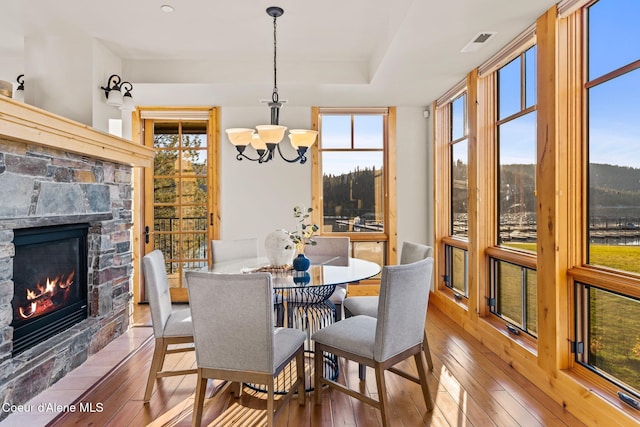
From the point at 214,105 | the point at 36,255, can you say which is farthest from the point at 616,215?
the point at 214,105

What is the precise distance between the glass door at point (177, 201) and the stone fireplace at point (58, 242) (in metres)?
0.95

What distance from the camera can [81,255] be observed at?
331cm

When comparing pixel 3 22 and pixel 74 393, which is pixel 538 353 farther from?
pixel 3 22

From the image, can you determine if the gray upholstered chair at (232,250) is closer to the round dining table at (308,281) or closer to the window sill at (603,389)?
the round dining table at (308,281)

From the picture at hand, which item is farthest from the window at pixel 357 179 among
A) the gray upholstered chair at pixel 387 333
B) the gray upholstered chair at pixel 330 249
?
the gray upholstered chair at pixel 387 333

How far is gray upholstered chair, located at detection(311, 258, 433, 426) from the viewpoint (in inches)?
84.1

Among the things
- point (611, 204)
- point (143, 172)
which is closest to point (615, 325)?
point (611, 204)

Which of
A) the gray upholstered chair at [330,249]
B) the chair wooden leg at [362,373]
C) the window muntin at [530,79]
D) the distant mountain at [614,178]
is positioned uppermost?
the window muntin at [530,79]

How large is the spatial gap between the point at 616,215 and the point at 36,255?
3627mm

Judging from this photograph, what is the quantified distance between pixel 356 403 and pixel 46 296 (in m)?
2.28

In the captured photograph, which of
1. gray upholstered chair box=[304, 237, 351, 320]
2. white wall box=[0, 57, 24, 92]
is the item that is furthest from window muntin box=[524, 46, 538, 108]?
white wall box=[0, 57, 24, 92]

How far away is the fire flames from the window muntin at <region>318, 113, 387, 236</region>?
2783mm

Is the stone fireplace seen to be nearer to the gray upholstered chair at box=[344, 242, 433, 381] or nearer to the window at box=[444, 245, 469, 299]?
the gray upholstered chair at box=[344, 242, 433, 381]

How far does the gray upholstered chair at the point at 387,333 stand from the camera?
84.1 inches
